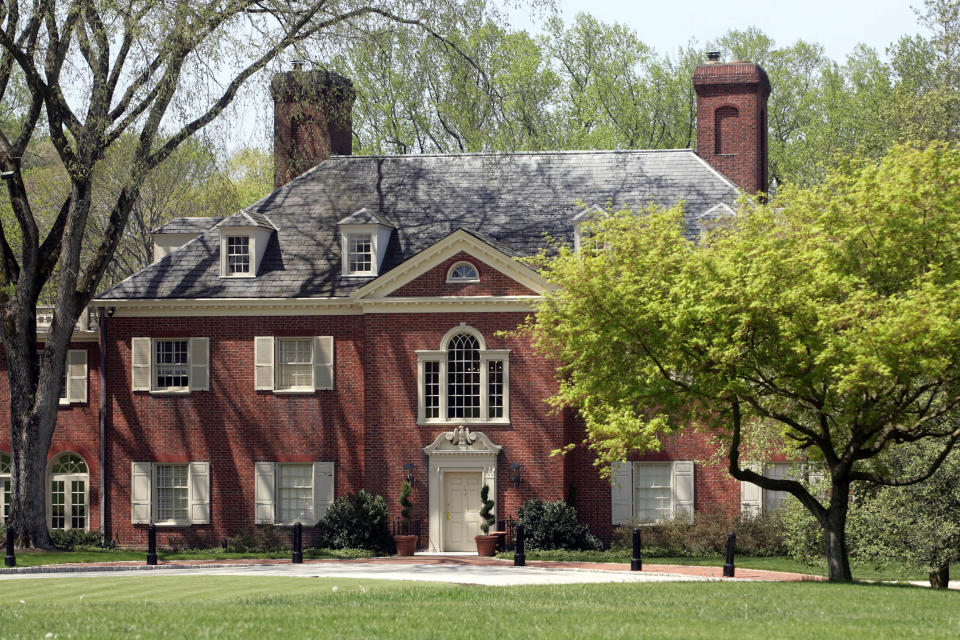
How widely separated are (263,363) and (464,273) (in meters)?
6.12

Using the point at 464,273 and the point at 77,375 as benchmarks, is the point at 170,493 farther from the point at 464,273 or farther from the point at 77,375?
the point at 464,273

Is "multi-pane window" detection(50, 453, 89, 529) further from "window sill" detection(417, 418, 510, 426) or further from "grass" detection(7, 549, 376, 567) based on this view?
"window sill" detection(417, 418, 510, 426)

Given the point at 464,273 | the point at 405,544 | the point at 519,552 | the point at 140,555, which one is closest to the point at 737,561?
the point at 519,552

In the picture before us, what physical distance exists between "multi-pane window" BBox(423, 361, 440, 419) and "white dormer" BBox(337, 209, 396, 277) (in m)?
3.17

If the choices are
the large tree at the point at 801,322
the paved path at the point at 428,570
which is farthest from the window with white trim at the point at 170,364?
the large tree at the point at 801,322

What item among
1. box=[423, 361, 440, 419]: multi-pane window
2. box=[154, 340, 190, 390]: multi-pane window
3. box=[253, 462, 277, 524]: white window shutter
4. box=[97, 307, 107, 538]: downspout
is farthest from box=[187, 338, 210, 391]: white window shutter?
box=[423, 361, 440, 419]: multi-pane window

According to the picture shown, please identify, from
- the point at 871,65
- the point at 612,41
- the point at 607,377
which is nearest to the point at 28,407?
the point at 607,377

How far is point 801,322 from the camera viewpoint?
23203 millimetres

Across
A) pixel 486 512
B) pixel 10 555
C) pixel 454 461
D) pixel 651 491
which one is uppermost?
pixel 454 461

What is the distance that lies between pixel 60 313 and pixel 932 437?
21.0m

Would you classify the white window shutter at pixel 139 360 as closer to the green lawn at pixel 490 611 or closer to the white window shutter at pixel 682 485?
the green lawn at pixel 490 611

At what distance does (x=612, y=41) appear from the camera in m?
61.2

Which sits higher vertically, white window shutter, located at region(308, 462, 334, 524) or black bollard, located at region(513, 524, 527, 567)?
white window shutter, located at region(308, 462, 334, 524)

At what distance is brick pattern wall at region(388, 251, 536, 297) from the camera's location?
34375 mm
